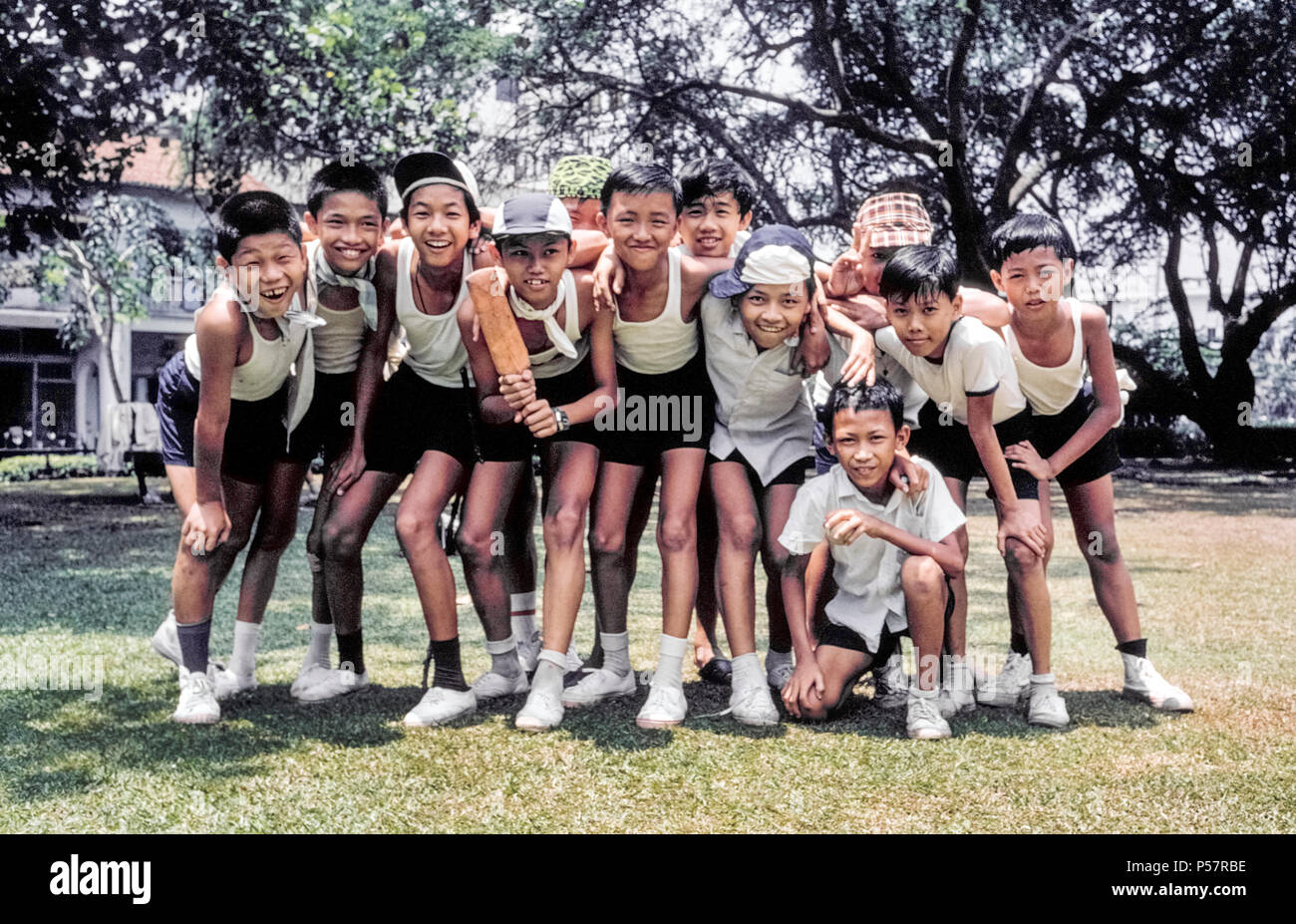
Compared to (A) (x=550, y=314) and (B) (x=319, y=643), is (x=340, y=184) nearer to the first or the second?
(A) (x=550, y=314)

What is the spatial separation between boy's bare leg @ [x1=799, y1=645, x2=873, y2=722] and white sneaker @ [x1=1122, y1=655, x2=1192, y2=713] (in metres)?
0.98

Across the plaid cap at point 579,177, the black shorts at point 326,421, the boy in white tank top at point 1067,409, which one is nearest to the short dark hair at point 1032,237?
the boy in white tank top at point 1067,409

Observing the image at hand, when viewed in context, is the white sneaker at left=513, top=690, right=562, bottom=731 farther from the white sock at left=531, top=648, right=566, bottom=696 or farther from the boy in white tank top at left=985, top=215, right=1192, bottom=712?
the boy in white tank top at left=985, top=215, right=1192, bottom=712

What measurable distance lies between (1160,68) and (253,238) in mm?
13265

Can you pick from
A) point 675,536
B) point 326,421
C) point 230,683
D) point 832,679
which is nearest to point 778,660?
point 832,679

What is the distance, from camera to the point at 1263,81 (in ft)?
48.8

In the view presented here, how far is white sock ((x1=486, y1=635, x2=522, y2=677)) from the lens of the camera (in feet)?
13.9

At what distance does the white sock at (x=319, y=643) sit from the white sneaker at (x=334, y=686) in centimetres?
6

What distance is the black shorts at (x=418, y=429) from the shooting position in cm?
410

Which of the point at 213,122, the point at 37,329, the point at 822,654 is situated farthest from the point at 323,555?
the point at 37,329

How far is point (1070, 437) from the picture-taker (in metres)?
4.25

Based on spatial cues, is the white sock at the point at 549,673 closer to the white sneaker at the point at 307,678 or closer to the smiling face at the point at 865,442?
the white sneaker at the point at 307,678

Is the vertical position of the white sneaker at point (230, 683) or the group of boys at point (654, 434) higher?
the group of boys at point (654, 434)

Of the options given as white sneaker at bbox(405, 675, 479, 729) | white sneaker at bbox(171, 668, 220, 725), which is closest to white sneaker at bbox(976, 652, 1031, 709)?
white sneaker at bbox(405, 675, 479, 729)
